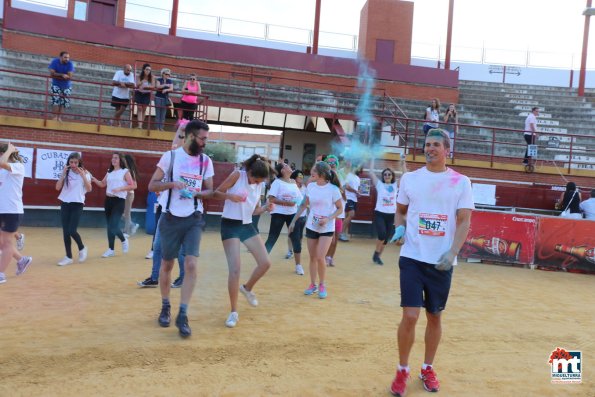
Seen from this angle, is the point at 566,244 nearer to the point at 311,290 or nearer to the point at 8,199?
the point at 311,290

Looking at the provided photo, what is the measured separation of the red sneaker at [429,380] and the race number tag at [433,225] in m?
1.10

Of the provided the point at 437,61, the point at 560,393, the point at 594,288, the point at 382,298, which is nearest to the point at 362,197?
the point at 594,288

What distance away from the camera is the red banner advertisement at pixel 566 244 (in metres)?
11.0

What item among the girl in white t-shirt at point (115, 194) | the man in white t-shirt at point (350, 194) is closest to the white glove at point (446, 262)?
the girl in white t-shirt at point (115, 194)

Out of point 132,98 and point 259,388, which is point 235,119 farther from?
point 259,388

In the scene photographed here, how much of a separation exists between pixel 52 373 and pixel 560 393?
403 cm

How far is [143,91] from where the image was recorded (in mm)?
14844

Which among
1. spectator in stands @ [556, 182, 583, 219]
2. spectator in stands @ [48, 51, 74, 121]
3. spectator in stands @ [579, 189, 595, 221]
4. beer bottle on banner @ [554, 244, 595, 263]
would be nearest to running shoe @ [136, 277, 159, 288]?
beer bottle on banner @ [554, 244, 595, 263]

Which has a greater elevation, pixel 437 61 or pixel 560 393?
pixel 437 61

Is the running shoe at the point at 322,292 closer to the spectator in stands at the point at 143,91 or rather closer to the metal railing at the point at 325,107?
the spectator in stands at the point at 143,91

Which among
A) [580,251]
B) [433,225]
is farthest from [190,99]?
[433,225]

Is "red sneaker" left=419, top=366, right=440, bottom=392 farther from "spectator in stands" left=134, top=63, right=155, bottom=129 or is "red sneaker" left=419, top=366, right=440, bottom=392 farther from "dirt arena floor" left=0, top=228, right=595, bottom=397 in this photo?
"spectator in stands" left=134, top=63, right=155, bottom=129

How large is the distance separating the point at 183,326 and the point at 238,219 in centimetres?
126

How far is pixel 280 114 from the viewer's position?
23.4 metres
